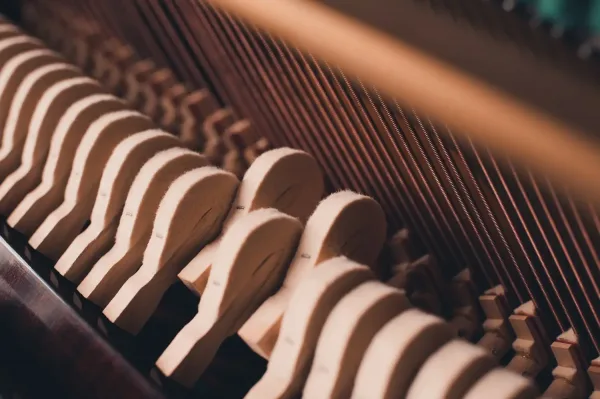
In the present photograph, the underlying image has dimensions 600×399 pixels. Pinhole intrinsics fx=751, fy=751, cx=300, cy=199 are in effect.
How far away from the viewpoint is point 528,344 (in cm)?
105

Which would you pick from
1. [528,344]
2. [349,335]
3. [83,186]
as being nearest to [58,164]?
[83,186]

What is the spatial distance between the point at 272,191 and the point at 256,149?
560 mm

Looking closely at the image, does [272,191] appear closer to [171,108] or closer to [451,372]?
[451,372]

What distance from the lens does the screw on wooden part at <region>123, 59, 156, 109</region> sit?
5.99ft

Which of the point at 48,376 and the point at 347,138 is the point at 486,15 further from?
the point at 48,376

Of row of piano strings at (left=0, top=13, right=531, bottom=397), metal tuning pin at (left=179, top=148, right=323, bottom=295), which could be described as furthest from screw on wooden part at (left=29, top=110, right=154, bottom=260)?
metal tuning pin at (left=179, top=148, right=323, bottom=295)

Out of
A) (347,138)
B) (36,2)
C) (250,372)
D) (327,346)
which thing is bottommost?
(250,372)

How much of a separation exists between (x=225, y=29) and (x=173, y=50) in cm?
38

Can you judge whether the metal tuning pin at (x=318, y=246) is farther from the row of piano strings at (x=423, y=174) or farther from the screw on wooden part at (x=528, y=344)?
the screw on wooden part at (x=528, y=344)

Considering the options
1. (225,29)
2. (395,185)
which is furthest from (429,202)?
(225,29)

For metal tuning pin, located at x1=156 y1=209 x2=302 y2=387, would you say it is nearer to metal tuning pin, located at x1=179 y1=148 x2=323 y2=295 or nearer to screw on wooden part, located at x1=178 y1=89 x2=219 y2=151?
metal tuning pin, located at x1=179 y1=148 x2=323 y2=295

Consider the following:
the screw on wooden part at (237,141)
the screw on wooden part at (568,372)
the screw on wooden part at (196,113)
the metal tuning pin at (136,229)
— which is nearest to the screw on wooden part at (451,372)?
the screw on wooden part at (568,372)

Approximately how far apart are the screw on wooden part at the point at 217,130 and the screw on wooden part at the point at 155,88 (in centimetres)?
15

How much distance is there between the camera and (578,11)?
31.4 inches
